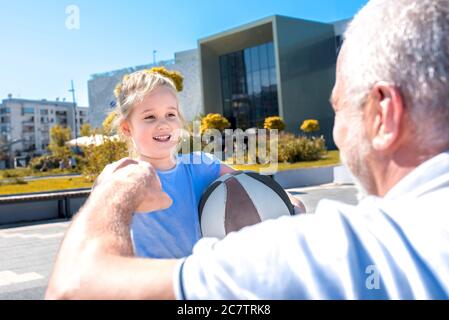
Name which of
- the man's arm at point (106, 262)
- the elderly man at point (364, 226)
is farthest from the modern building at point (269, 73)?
the elderly man at point (364, 226)

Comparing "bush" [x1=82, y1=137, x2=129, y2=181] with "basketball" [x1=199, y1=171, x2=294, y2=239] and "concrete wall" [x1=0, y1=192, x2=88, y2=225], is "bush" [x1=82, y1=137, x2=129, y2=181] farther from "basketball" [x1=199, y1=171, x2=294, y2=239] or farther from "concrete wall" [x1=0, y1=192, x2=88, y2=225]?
"basketball" [x1=199, y1=171, x2=294, y2=239]

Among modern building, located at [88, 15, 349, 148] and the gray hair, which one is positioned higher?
modern building, located at [88, 15, 349, 148]

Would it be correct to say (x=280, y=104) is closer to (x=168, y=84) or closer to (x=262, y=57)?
(x=262, y=57)

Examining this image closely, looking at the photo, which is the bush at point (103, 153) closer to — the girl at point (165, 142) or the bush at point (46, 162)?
the girl at point (165, 142)

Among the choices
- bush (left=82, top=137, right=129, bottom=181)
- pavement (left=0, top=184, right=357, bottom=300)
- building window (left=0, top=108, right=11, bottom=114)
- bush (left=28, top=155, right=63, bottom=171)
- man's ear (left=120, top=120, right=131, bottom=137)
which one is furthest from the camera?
building window (left=0, top=108, right=11, bottom=114)

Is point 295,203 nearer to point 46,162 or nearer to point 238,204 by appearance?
point 238,204

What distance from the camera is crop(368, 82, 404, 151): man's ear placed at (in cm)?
97

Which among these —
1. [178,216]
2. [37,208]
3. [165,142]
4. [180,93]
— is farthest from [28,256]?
[180,93]

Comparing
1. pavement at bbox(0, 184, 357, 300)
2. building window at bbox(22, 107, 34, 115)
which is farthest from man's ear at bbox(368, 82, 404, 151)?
building window at bbox(22, 107, 34, 115)

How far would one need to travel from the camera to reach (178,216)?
208cm

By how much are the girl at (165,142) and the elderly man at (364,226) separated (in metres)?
1.05

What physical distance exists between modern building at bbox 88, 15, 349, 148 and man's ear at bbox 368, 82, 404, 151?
33.4 m

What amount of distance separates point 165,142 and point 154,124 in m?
0.11
